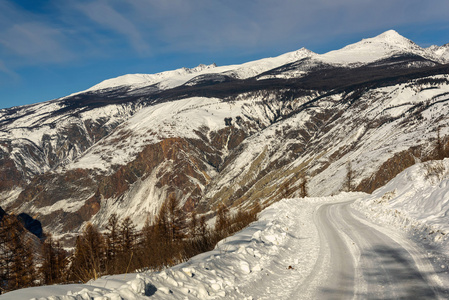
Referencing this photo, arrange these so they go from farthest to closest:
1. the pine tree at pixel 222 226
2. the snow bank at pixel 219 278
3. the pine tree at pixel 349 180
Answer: the pine tree at pixel 349 180 < the pine tree at pixel 222 226 < the snow bank at pixel 219 278

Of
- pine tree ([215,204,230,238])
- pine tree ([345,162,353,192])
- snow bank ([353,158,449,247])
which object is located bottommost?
pine tree ([345,162,353,192])

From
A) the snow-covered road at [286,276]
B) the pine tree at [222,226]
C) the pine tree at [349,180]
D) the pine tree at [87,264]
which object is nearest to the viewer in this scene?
the snow-covered road at [286,276]

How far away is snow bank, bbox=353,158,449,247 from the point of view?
11.2 meters

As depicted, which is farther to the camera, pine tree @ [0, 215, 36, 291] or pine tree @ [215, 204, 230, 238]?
pine tree @ [0, 215, 36, 291]

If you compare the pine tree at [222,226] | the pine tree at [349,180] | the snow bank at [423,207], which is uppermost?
the pine tree at [222,226]

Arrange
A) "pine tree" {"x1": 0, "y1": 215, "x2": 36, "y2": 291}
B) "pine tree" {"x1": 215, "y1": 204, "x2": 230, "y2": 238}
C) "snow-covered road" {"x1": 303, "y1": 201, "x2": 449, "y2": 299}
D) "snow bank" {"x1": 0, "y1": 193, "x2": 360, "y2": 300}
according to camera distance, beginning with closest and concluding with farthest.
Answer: "snow bank" {"x1": 0, "y1": 193, "x2": 360, "y2": 300} → "snow-covered road" {"x1": 303, "y1": 201, "x2": 449, "y2": 299} → "pine tree" {"x1": 215, "y1": 204, "x2": 230, "y2": 238} → "pine tree" {"x1": 0, "y1": 215, "x2": 36, "y2": 291}

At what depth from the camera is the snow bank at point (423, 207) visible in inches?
441

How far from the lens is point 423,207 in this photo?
14898 mm

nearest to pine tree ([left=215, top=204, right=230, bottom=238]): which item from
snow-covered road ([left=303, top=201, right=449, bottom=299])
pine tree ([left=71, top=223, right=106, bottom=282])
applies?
snow-covered road ([left=303, top=201, right=449, bottom=299])

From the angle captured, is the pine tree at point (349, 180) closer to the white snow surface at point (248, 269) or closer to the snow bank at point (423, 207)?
the snow bank at point (423, 207)

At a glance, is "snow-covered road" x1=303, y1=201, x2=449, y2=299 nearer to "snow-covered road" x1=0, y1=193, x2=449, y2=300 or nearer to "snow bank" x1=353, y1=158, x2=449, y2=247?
"snow-covered road" x1=0, y1=193, x2=449, y2=300

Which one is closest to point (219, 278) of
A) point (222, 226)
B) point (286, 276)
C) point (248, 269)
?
point (248, 269)

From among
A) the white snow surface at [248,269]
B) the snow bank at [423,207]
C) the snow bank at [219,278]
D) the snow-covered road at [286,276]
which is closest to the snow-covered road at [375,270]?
the snow-covered road at [286,276]

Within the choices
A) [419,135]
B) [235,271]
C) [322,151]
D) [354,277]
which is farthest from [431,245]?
[322,151]
